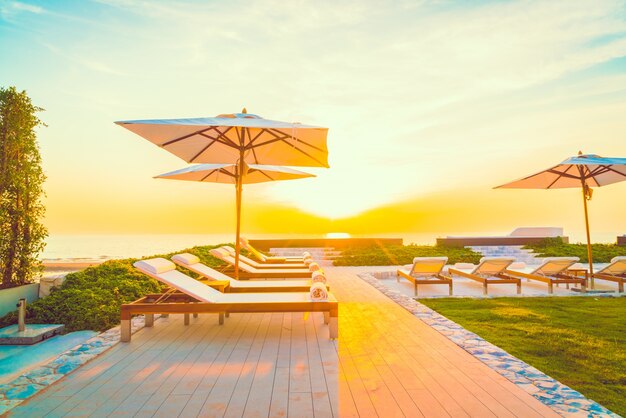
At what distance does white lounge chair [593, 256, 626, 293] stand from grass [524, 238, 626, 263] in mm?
5741

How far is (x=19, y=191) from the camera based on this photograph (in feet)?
20.9

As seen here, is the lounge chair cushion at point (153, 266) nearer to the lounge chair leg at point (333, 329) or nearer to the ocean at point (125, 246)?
the lounge chair leg at point (333, 329)

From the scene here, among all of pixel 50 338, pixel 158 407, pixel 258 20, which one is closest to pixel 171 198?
pixel 258 20

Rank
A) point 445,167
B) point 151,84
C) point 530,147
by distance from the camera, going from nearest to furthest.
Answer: point 151,84
point 530,147
point 445,167

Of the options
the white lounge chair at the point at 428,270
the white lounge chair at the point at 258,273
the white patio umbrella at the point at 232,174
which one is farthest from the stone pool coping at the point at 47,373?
the white lounge chair at the point at 428,270

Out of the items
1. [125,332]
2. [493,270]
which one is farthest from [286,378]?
[493,270]

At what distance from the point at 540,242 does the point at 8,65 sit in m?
18.2

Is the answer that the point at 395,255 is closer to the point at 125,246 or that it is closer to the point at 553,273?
the point at 553,273

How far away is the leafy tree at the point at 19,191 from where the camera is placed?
6191 mm

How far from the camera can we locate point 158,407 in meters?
2.51

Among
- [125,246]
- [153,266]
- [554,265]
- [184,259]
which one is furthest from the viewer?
[125,246]

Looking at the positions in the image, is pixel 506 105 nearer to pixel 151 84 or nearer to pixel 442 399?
pixel 151 84

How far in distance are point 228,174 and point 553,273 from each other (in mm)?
7323

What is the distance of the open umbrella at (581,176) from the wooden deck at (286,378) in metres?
5.59
